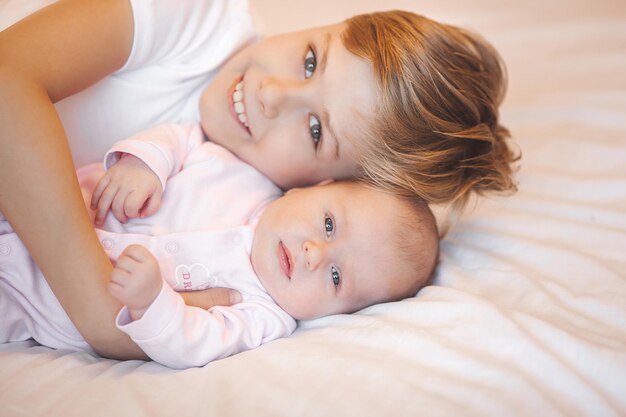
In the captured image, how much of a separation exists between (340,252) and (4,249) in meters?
0.58

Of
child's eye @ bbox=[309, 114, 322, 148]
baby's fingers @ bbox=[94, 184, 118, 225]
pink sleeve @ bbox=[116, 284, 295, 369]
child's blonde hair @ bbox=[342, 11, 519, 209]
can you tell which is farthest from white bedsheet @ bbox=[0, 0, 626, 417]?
child's eye @ bbox=[309, 114, 322, 148]

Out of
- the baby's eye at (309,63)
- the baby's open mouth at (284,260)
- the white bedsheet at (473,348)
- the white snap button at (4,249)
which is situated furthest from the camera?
the baby's eye at (309,63)

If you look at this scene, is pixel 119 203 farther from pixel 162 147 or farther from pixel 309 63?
pixel 309 63

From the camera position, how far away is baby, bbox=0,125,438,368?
105 cm

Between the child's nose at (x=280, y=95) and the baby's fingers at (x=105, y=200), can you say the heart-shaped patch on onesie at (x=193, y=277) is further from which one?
the child's nose at (x=280, y=95)

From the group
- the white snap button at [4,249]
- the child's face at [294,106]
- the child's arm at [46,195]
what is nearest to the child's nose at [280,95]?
the child's face at [294,106]

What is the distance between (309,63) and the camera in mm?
1252

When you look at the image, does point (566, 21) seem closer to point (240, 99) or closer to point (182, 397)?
point (240, 99)

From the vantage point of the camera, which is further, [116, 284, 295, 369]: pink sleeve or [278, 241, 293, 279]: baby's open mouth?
[278, 241, 293, 279]: baby's open mouth

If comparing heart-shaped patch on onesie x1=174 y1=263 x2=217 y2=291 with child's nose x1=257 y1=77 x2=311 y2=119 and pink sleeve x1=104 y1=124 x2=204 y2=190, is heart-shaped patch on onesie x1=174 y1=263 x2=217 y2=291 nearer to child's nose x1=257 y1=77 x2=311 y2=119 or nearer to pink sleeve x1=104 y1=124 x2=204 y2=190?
pink sleeve x1=104 y1=124 x2=204 y2=190

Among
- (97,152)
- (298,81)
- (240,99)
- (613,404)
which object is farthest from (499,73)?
(97,152)

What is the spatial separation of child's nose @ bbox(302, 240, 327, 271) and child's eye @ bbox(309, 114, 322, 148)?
0.23m

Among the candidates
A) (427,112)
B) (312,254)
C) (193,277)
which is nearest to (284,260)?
(312,254)

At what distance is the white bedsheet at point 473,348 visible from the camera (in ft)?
2.88
